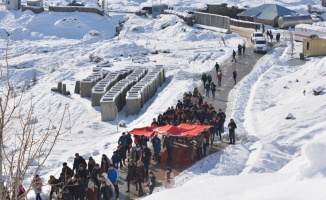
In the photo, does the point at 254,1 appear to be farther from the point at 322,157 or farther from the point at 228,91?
the point at 322,157

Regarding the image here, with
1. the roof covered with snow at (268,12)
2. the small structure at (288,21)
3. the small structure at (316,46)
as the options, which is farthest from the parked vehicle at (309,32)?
the roof covered with snow at (268,12)

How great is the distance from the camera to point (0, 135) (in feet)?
22.7

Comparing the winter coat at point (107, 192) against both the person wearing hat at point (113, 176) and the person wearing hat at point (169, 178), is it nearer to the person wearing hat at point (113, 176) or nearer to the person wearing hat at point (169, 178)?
the person wearing hat at point (113, 176)

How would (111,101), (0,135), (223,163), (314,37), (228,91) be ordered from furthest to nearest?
1. (314,37)
2. (228,91)
3. (111,101)
4. (223,163)
5. (0,135)

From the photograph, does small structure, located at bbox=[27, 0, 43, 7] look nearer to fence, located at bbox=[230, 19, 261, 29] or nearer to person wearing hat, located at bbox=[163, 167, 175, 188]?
fence, located at bbox=[230, 19, 261, 29]

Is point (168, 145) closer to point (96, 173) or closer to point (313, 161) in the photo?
point (96, 173)

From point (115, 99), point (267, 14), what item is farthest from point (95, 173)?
point (267, 14)

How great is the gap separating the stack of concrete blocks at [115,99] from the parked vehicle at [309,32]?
53.4 feet

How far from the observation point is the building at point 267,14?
183 ft

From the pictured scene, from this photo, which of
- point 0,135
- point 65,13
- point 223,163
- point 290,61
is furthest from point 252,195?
point 65,13

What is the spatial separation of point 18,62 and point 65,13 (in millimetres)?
20141

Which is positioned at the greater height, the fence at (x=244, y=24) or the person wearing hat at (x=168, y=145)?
the fence at (x=244, y=24)

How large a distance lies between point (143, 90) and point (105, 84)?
3025 mm

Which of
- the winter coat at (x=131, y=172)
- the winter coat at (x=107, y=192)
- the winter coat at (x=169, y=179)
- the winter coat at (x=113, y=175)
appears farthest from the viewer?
the winter coat at (x=131, y=172)
